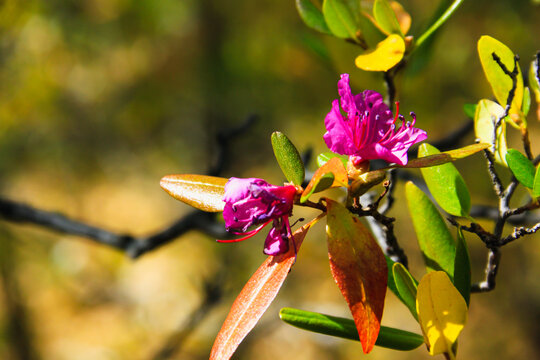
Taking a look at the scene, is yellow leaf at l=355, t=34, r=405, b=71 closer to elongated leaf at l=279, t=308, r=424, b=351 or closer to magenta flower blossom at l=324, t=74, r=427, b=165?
magenta flower blossom at l=324, t=74, r=427, b=165

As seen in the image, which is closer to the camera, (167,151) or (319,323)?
(319,323)

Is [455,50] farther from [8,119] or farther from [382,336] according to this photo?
[8,119]

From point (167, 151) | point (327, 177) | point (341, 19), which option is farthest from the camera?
point (167, 151)

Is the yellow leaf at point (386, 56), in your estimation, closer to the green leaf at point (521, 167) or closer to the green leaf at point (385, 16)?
the green leaf at point (385, 16)

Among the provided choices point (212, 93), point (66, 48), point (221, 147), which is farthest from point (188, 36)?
point (221, 147)

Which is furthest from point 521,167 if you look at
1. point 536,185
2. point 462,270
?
point 462,270

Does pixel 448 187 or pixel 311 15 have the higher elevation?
pixel 311 15

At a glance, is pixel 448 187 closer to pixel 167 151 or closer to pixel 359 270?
pixel 359 270
